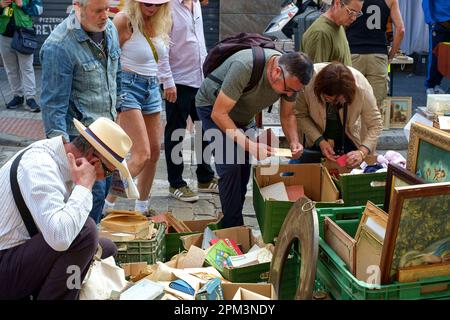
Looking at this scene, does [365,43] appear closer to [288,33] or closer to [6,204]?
[288,33]

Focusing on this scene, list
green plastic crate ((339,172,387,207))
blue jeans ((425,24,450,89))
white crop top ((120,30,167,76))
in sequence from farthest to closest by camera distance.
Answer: blue jeans ((425,24,450,89)) < white crop top ((120,30,167,76)) < green plastic crate ((339,172,387,207))

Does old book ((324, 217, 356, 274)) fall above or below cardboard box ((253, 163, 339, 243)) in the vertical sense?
above

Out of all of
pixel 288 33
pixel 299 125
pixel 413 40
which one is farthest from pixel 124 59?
pixel 413 40

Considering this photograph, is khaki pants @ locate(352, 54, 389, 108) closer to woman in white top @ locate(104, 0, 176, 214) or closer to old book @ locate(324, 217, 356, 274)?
woman in white top @ locate(104, 0, 176, 214)

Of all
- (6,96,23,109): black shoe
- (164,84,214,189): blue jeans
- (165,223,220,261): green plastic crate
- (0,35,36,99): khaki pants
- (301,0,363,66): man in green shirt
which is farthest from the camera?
(6,96,23,109): black shoe

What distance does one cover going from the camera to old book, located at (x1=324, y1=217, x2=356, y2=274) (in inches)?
119

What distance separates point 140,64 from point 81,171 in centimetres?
182

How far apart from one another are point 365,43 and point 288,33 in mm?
1992

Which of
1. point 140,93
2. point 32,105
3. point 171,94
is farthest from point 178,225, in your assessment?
point 32,105

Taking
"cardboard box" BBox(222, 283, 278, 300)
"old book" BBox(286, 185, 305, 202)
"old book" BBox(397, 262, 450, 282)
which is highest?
"old book" BBox(397, 262, 450, 282)

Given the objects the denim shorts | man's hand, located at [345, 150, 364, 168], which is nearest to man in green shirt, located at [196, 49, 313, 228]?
man's hand, located at [345, 150, 364, 168]

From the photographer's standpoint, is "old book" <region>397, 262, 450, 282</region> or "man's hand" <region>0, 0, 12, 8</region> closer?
"old book" <region>397, 262, 450, 282</region>

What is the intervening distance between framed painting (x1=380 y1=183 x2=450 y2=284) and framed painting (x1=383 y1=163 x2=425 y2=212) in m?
0.34

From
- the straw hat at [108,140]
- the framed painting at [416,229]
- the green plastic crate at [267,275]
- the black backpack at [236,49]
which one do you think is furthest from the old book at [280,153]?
the framed painting at [416,229]
